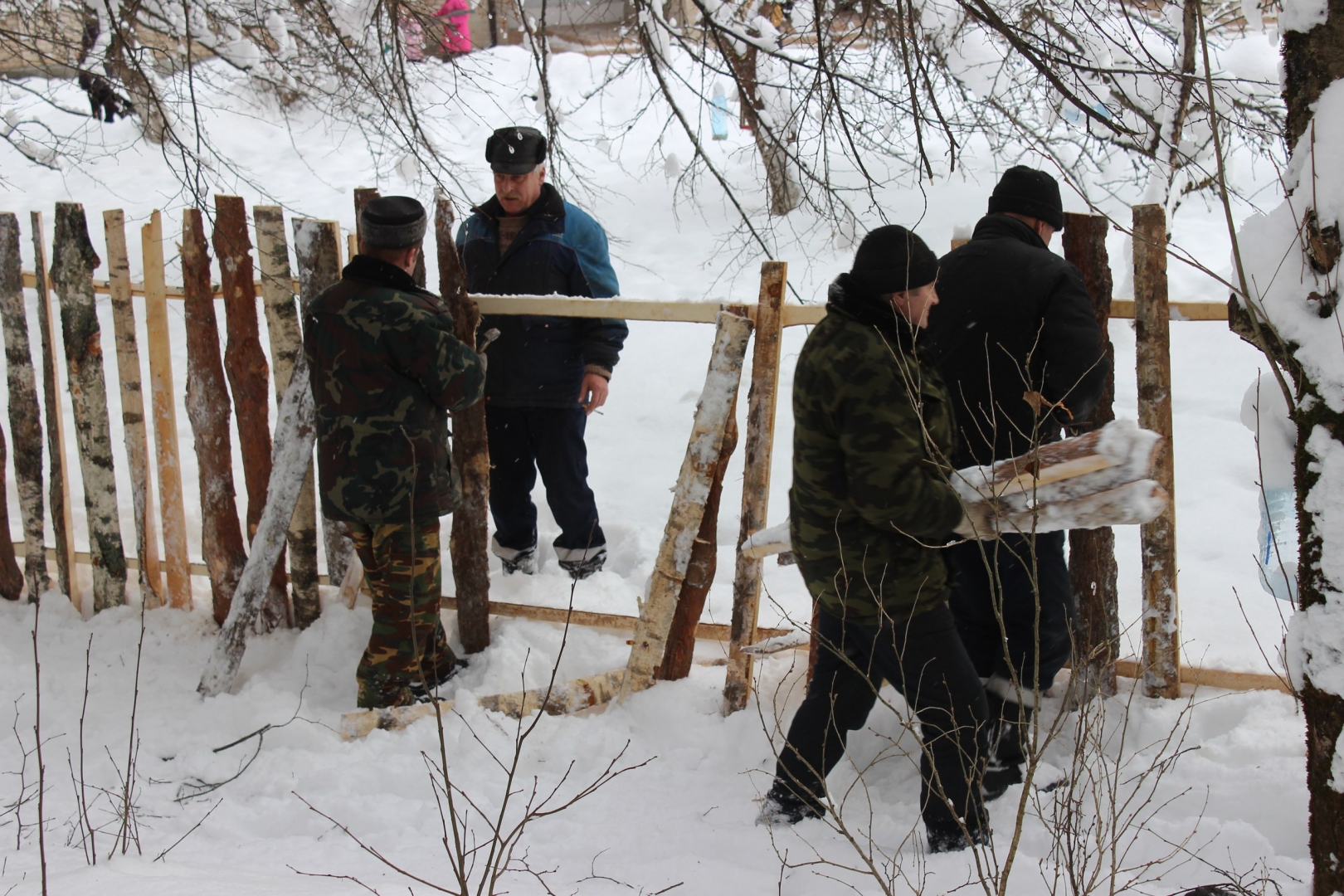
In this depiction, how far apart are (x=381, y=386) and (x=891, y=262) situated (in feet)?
6.02

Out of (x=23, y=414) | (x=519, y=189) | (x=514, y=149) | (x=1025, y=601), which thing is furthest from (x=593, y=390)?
(x=23, y=414)

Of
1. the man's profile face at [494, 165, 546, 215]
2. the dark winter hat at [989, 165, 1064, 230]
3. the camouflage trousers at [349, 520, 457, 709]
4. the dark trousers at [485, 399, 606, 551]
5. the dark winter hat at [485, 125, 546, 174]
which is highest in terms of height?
the dark winter hat at [485, 125, 546, 174]

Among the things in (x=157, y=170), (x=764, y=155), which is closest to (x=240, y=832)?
(x=764, y=155)

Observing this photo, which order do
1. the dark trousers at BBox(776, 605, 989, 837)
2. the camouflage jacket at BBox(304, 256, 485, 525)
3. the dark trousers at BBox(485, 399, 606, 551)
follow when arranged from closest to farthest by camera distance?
1. the dark trousers at BBox(776, 605, 989, 837)
2. the camouflage jacket at BBox(304, 256, 485, 525)
3. the dark trousers at BBox(485, 399, 606, 551)

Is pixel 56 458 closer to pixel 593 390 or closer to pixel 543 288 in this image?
pixel 543 288

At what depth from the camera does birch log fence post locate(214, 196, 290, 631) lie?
3.98 meters

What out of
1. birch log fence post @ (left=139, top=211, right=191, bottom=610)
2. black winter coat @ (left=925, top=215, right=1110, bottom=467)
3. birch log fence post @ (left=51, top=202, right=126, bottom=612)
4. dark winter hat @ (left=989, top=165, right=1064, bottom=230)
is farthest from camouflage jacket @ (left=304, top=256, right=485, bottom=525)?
dark winter hat @ (left=989, top=165, right=1064, bottom=230)

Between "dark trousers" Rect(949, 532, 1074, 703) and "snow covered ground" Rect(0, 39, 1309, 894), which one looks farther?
"dark trousers" Rect(949, 532, 1074, 703)

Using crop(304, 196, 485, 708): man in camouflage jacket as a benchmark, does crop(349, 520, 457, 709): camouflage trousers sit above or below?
below

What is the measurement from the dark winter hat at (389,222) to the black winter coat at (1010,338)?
1.78 m

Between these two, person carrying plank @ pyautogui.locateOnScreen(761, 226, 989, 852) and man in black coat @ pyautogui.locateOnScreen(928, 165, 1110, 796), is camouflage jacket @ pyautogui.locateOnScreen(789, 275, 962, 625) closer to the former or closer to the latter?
person carrying plank @ pyautogui.locateOnScreen(761, 226, 989, 852)

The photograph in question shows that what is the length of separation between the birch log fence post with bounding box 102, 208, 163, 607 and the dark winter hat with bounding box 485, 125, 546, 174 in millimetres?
1689

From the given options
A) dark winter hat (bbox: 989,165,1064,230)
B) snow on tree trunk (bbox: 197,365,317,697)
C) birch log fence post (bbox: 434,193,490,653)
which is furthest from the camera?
snow on tree trunk (bbox: 197,365,317,697)

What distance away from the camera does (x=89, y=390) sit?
14.2 ft
